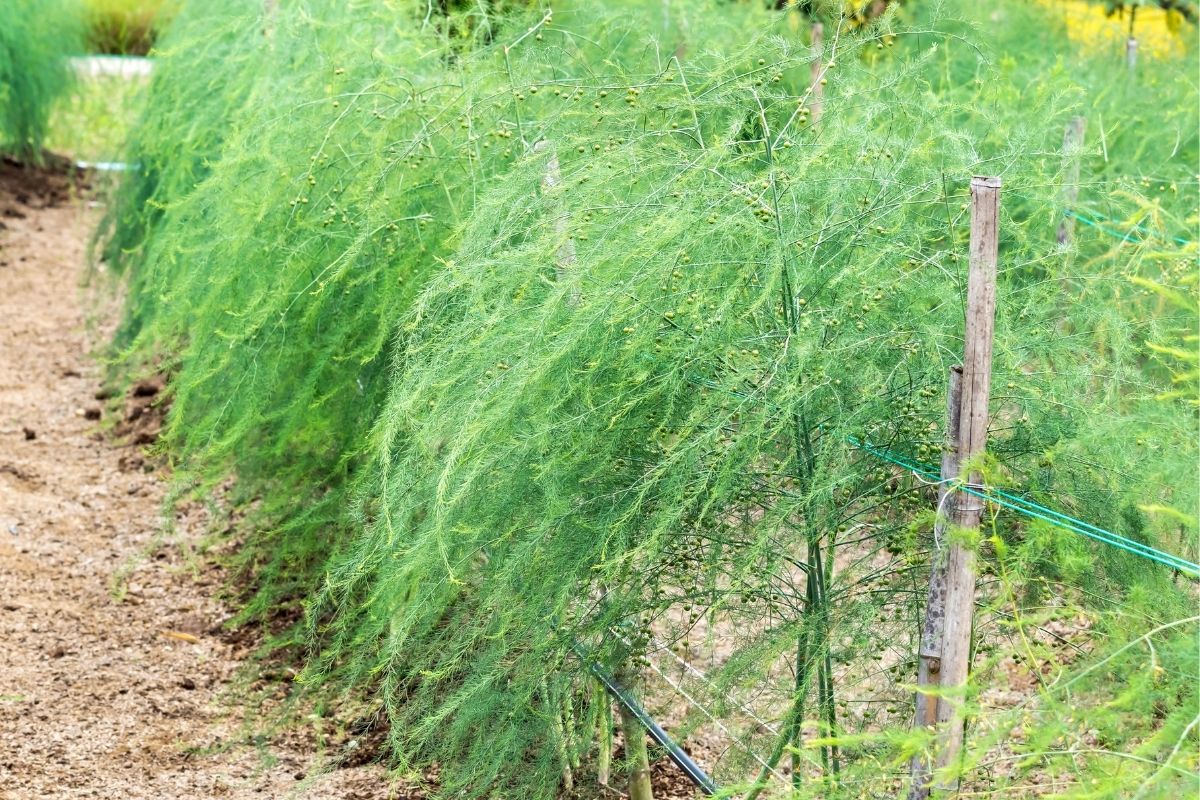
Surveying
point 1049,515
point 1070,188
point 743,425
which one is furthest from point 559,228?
point 1070,188

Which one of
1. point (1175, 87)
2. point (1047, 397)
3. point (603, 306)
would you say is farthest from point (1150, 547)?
point (1175, 87)

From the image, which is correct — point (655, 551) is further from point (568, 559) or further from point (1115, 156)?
point (1115, 156)

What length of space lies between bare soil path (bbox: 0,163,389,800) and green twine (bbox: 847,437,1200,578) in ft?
5.16

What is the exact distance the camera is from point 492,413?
8.18 ft

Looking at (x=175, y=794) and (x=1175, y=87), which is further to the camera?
(x=1175, y=87)

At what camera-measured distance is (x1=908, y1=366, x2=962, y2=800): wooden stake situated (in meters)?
2.20

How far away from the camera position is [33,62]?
323 inches

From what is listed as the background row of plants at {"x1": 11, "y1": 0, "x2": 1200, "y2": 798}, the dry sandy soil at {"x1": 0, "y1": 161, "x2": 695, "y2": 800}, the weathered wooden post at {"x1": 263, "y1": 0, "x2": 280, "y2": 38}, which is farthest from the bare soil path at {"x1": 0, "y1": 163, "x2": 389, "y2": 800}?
the weathered wooden post at {"x1": 263, "y1": 0, "x2": 280, "y2": 38}

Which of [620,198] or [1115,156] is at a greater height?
[620,198]

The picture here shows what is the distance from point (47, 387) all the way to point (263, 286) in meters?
2.98

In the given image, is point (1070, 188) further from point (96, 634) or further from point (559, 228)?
point (96, 634)

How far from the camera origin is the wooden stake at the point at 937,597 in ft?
7.23

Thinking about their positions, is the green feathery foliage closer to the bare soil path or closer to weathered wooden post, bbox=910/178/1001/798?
the bare soil path

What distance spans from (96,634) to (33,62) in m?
5.07
